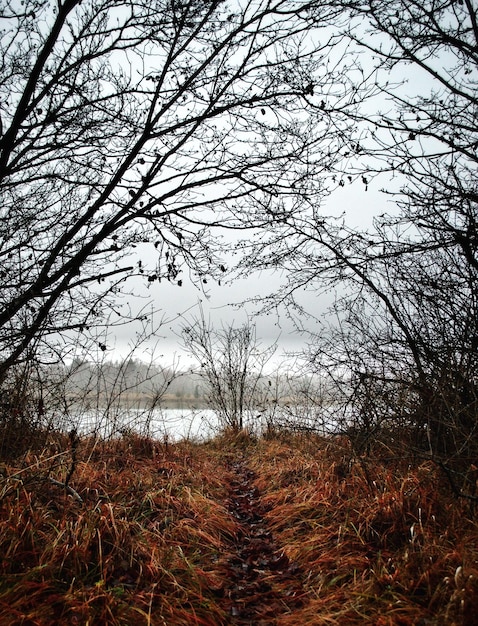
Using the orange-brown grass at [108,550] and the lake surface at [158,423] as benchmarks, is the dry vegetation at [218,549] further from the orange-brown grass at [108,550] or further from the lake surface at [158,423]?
the lake surface at [158,423]

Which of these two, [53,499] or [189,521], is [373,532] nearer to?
[189,521]

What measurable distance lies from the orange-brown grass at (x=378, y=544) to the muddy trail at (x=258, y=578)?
83 millimetres

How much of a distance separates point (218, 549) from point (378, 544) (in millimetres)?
1082

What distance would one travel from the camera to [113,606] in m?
1.83

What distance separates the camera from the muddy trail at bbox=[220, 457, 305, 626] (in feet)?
6.84

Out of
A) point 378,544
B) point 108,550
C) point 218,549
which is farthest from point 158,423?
point 378,544

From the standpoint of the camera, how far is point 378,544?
2473mm

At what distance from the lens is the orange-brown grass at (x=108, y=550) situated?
182 centimetres

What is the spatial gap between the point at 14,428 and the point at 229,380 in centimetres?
574

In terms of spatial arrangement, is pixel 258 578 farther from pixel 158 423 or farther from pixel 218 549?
pixel 158 423

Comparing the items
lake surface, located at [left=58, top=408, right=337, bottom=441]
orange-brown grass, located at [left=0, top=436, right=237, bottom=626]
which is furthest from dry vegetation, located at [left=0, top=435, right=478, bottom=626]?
lake surface, located at [left=58, top=408, right=337, bottom=441]

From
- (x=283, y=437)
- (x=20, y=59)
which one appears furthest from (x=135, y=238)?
(x=283, y=437)

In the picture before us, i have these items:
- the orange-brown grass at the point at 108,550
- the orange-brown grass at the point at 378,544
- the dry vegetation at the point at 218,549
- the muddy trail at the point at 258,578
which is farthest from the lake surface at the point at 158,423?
the muddy trail at the point at 258,578

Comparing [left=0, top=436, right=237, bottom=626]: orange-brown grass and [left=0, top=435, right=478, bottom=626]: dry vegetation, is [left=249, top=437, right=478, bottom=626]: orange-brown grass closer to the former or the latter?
[left=0, top=435, right=478, bottom=626]: dry vegetation
